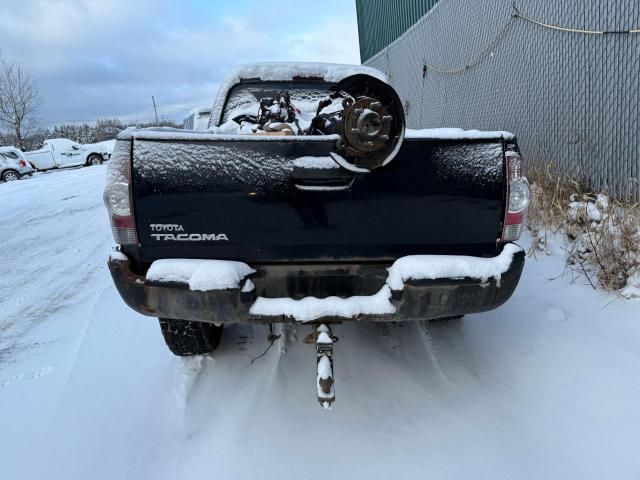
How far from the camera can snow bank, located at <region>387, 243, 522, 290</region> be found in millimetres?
1935

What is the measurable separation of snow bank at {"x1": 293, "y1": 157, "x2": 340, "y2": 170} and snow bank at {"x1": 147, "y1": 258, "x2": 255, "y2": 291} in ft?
1.82

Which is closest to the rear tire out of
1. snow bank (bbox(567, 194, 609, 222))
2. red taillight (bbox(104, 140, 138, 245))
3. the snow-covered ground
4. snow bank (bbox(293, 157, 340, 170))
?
the snow-covered ground

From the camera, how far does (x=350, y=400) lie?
7.62 feet

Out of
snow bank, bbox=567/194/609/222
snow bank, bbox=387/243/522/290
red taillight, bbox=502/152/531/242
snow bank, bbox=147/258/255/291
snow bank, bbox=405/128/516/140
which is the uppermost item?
snow bank, bbox=405/128/516/140

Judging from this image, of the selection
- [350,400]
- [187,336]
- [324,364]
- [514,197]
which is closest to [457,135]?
[514,197]

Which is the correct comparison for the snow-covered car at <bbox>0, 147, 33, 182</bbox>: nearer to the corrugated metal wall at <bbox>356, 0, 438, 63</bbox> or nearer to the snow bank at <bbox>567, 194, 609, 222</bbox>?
the corrugated metal wall at <bbox>356, 0, 438, 63</bbox>

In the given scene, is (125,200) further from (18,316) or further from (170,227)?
(18,316)

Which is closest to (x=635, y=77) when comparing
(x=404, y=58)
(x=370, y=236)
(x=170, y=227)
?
(x=370, y=236)

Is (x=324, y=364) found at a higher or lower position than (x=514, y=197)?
lower

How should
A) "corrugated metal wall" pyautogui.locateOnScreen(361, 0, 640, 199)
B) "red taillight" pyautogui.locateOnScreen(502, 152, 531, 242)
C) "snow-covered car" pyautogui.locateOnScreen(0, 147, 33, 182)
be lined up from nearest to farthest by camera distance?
"red taillight" pyautogui.locateOnScreen(502, 152, 531, 242), "corrugated metal wall" pyautogui.locateOnScreen(361, 0, 640, 199), "snow-covered car" pyautogui.locateOnScreen(0, 147, 33, 182)

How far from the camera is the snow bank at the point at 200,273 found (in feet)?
6.22

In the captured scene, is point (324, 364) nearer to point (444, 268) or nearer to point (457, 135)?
point (444, 268)

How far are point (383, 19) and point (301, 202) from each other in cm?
1499

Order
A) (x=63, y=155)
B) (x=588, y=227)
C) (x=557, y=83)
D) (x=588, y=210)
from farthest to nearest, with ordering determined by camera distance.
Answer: (x=63, y=155) < (x=557, y=83) < (x=588, y=210) < (x=588, y=227)
